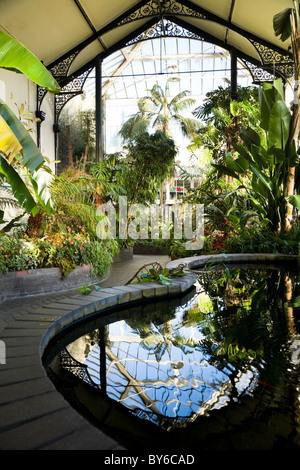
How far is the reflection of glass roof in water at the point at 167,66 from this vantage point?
15.7 m

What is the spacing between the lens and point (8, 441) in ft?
3.77

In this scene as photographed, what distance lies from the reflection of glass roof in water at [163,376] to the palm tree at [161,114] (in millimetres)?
15292

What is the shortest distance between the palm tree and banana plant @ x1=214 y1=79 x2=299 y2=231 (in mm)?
10433

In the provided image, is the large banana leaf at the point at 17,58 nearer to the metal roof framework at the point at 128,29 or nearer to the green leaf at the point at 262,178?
the green leaf at the point at 262,178

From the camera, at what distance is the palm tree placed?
16.8m

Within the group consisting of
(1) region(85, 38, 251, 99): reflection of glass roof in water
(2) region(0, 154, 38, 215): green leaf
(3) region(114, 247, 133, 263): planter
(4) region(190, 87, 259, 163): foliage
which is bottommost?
(3) region(114, 247, 133, 263): planter

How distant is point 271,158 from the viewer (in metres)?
6.37

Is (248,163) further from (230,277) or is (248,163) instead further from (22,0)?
(22,0)

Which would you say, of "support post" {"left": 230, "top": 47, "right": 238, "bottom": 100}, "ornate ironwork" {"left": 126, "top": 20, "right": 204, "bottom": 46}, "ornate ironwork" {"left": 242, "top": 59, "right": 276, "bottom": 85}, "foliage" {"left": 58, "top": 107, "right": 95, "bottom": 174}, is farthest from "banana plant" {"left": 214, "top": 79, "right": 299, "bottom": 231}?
"foliage" {"left": 58, "top": 107, "right": 95, "bottom": 174}

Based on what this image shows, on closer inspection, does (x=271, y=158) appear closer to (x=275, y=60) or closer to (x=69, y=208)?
(x=69, y=208)

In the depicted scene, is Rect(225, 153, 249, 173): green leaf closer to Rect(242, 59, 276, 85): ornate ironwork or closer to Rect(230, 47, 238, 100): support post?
Rect(230, 47, 238, 100): support post

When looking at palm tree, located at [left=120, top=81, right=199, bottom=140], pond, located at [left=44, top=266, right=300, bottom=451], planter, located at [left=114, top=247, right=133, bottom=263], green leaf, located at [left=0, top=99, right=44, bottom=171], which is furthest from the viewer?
palm tree, located at [left=120, top=81, right=199, bottom=140]
